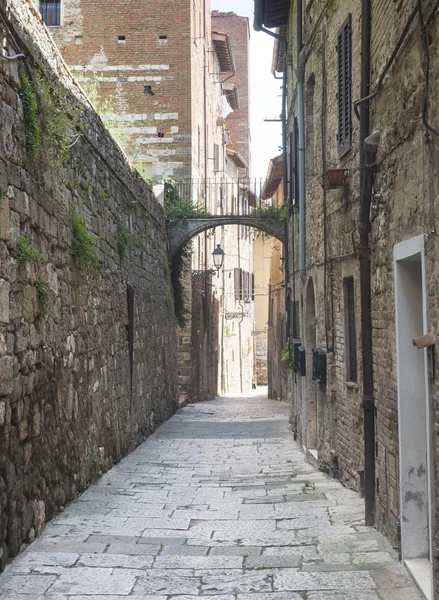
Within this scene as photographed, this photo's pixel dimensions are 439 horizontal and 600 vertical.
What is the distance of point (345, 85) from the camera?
779 cm

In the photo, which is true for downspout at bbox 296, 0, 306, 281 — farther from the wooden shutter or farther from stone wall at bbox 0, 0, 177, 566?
the wooden shutter

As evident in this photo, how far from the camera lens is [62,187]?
675cm

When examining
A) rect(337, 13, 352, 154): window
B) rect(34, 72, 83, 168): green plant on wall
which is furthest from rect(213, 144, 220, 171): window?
rect(34, 72, 83, 168): green plant on wall

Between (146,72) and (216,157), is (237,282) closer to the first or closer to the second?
(216,157)

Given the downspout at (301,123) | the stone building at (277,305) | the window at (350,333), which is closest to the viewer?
the window at (350,333)

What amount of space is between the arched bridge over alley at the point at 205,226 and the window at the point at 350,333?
954cm

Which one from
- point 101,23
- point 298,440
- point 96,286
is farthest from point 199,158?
point 96,286

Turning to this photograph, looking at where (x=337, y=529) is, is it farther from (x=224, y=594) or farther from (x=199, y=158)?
(x=199, y=158)

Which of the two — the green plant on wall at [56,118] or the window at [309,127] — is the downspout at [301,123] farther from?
the green plant on wall at [56,118]

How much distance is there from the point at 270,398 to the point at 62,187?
63.5 feet

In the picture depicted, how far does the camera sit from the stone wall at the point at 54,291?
200 inches

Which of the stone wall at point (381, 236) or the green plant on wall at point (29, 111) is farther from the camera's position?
the green plant on wall at point (29, 111)

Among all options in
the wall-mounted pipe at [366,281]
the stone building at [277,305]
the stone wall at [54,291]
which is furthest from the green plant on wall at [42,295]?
the stone building at [277,305]

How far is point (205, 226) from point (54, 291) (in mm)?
11804
